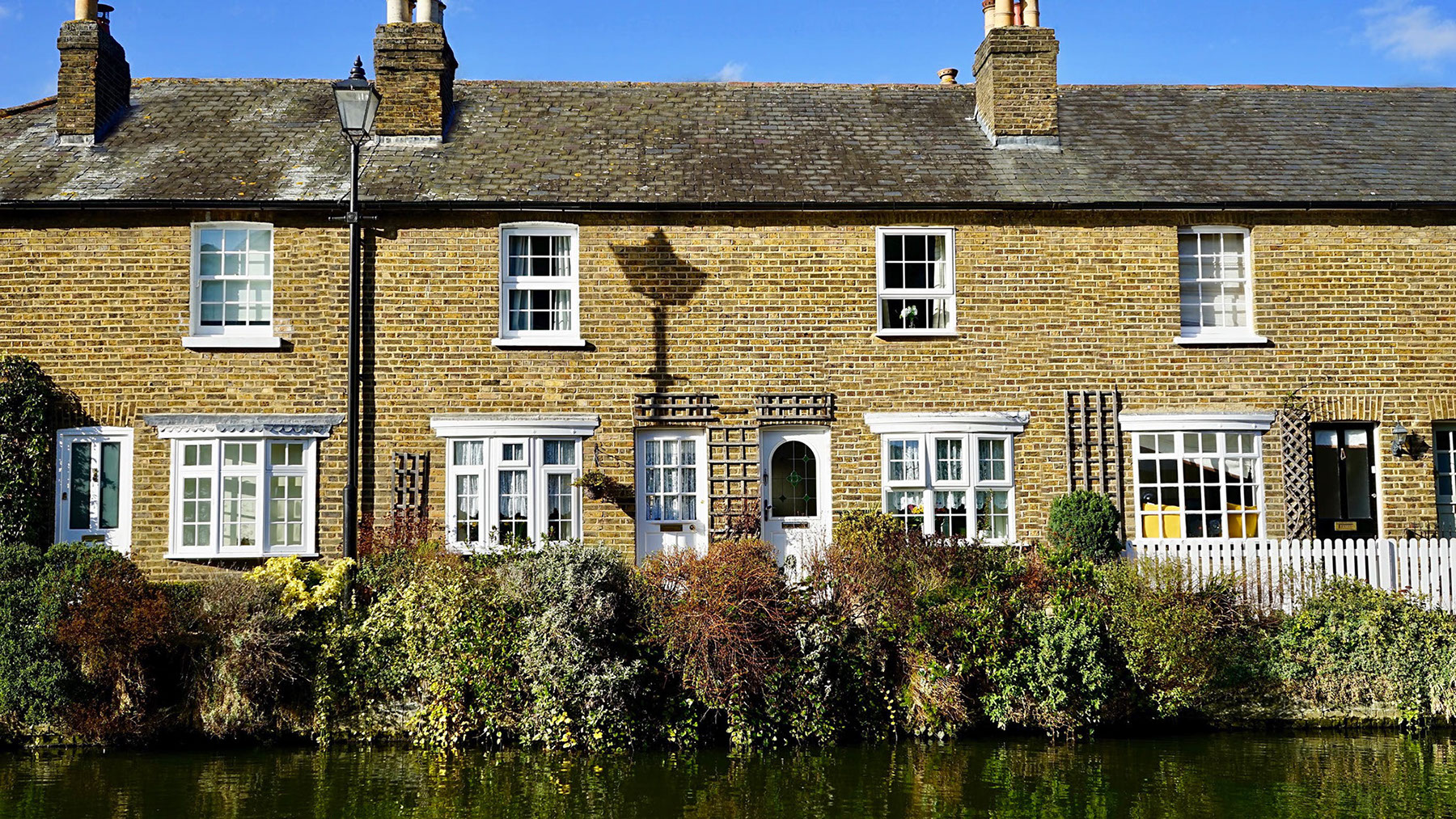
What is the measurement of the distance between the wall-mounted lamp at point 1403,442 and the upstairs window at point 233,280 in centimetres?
1547

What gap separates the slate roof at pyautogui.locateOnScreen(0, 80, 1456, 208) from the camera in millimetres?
16859

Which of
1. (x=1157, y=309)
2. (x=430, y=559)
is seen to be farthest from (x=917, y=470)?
(x=430, y=559)

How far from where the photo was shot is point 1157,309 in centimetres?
1698

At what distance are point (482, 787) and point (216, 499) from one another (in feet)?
24.8

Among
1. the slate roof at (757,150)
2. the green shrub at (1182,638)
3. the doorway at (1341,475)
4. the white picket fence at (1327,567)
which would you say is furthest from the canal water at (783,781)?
the slate roof at (757,150)

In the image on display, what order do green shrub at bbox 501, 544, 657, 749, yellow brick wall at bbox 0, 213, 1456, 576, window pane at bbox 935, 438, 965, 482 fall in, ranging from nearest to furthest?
green shrub at bbox 501, 544, 657, 749, yellow brick wall at bbox 0, 213, 1456, 576, window pane at bbox 935, 438, 965, 482

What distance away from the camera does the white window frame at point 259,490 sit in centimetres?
1588

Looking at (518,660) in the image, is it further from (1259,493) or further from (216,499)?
(1259,493)

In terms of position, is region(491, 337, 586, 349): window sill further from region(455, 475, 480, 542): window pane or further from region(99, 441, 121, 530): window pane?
region(99, 441, 121, 530): window pane

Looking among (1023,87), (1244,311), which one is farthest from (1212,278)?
(1023,87)

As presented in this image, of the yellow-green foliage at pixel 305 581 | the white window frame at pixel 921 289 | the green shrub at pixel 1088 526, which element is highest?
the white window frame at pixel 921 289

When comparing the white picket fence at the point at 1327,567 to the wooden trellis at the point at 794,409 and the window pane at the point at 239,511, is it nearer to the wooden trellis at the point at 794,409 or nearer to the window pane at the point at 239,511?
the wooden trellis at the point at 794,409

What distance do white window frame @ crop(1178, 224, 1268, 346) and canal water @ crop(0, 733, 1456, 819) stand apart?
6205 mm

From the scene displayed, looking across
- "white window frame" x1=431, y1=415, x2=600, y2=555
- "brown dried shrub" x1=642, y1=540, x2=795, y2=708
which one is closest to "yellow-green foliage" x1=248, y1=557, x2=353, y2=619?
"white window frame" x1=431, y1=415, x2=600, y2=555
